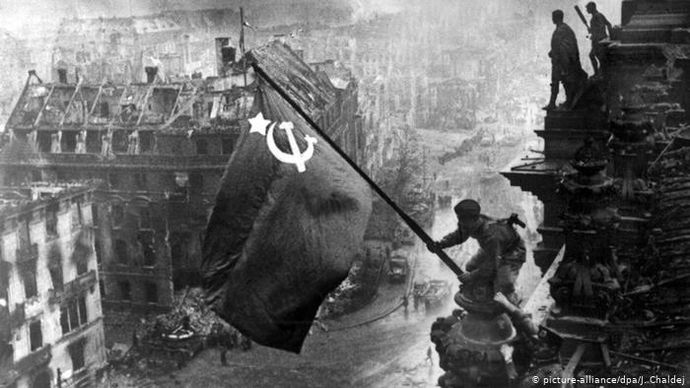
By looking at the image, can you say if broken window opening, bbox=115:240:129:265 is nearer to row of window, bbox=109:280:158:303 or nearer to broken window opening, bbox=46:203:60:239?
row of window, bbox=109:280:158:303

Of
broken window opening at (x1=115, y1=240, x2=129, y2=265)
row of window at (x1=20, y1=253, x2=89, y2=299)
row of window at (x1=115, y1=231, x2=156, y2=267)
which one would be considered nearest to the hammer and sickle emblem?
row of window at (x1=20, y1=253, x2=89, y2=299)

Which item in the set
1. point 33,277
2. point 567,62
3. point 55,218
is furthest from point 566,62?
point 55,218

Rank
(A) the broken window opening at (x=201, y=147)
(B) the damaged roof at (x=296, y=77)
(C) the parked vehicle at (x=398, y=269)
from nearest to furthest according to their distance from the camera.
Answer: (A) the broken window opening at (x=201, y=147), (C) the parked vehicle at (x=398, y=269), (B) the damaged roof at (x=296, y=77)

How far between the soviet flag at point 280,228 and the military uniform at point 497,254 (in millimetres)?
1667

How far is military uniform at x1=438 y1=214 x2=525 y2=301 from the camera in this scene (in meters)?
7.62

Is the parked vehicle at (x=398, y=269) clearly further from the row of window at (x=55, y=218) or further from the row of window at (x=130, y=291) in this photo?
the row of window at (x=55, y=218)

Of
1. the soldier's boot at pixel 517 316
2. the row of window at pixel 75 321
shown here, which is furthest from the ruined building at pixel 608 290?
the row of window at pixel 75 321

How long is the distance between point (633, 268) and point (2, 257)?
30.2 m

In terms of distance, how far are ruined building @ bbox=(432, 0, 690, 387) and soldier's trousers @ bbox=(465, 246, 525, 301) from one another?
0.22 m

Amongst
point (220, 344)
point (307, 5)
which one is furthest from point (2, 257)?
point (307, 5)

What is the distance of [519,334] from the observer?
7.78 meters

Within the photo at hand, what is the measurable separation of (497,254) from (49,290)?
33531 millimetres

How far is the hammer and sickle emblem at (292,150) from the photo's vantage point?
9.43 m

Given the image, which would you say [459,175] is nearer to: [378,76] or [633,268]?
[378,76]
